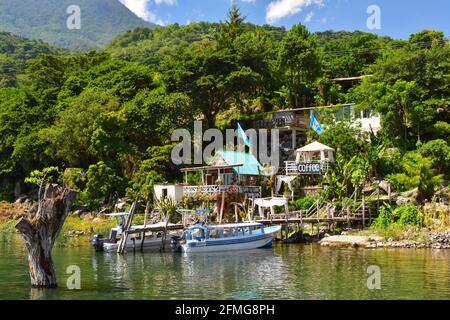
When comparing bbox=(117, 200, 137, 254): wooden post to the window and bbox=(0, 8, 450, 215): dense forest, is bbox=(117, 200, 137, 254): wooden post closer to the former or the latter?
bbox=(0, 8, 450, 215): dense forest

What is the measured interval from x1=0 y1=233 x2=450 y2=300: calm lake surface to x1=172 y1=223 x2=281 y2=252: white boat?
3.25ft

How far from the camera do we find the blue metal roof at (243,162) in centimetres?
4959

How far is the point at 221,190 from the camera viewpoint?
47.0 m

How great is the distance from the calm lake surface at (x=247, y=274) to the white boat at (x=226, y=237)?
3.25 ft

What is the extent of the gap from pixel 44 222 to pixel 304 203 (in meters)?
27.3

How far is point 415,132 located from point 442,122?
236 centimetres

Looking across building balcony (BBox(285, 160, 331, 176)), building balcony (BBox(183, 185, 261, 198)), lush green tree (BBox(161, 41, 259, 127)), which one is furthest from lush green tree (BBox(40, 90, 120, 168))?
building balcony (BBox(285, 160, 331, 176))

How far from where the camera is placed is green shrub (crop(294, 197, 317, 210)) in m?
47.0

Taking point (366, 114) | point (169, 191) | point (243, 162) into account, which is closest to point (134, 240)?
point (169, 191)

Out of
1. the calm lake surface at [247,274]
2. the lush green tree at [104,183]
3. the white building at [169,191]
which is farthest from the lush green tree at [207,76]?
the calm lake surface at [247,274]

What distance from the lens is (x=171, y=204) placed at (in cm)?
4912

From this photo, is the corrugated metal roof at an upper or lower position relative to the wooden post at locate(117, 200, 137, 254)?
upper

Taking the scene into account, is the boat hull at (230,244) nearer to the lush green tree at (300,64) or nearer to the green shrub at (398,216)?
the green shrub at (398,216)
